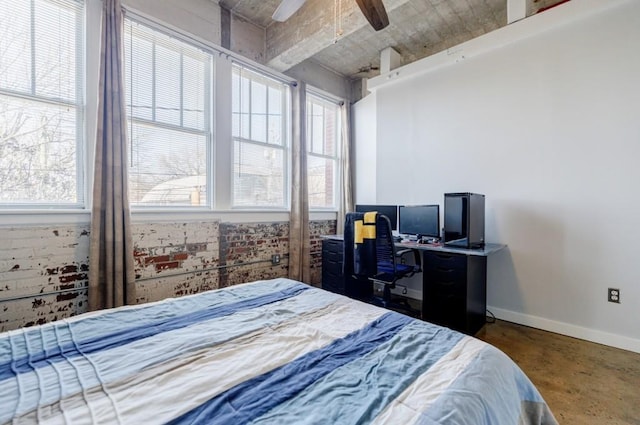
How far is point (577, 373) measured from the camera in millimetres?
2078

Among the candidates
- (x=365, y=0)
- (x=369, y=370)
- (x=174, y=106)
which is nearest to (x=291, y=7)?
(x=365, y=0)

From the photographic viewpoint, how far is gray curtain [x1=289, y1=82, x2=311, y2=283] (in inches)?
151

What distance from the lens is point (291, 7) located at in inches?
79.6

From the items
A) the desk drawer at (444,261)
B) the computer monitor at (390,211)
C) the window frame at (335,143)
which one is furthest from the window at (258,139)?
the desk drawer at (444,261)

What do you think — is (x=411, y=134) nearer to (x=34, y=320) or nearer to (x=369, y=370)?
(x=369, y=370)

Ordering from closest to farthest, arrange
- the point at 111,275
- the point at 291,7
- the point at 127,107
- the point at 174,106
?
the point at 291,7
the point at 111,275
the point at 127,107
the point at 174,106

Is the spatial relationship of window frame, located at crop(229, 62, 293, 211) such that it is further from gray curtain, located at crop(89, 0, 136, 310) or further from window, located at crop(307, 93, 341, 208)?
gray curtain, located at crop(89, 0, 136, 310)

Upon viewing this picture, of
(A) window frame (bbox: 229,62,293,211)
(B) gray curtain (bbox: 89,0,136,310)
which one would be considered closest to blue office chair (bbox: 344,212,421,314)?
(A) window frame (bbox: 229,62,293,211)

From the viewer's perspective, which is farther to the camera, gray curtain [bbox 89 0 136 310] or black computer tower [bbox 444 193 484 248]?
black computer tower [bbox 444 193 484 248]

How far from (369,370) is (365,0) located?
6.68 ft

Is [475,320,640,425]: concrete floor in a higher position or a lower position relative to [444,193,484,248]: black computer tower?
lower

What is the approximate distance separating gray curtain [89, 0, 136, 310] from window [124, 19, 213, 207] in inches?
7.6

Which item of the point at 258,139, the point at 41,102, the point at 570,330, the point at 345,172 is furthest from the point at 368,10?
the point at 570,330

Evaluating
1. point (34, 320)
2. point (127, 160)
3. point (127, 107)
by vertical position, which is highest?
point (127, 107)
